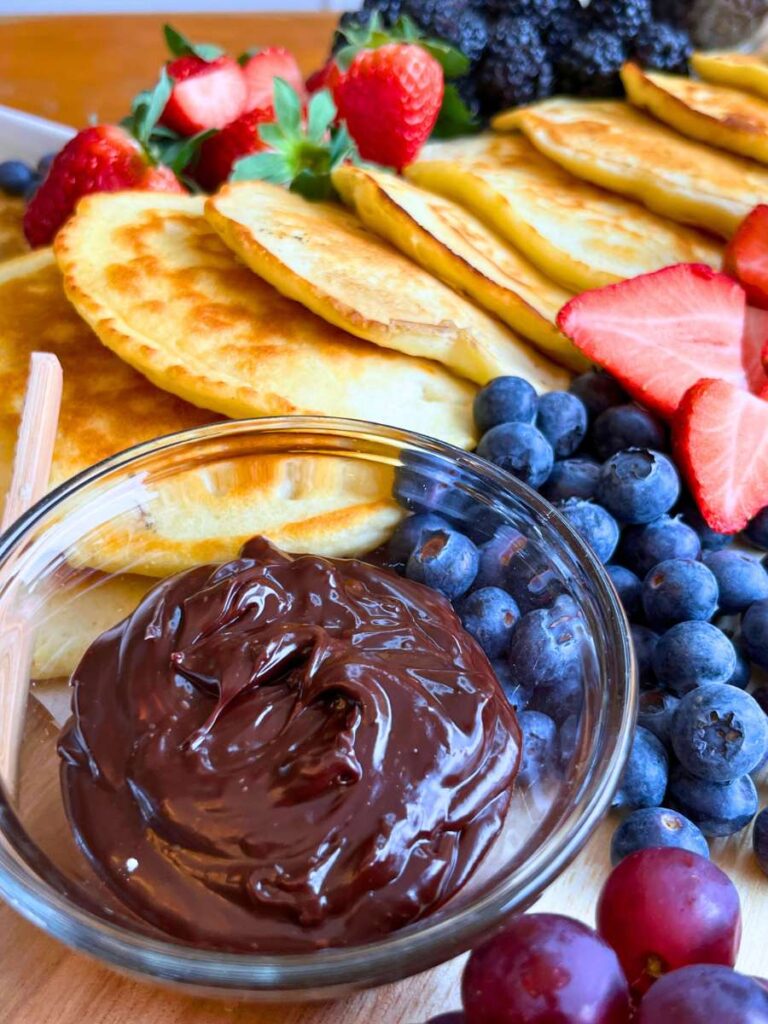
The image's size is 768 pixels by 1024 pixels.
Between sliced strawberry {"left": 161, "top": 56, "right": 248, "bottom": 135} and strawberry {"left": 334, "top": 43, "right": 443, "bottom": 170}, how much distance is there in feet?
0.77

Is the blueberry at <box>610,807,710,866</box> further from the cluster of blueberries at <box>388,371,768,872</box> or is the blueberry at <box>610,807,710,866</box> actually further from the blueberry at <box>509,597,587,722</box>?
the blueberry at <box>509,597,587,722</box>

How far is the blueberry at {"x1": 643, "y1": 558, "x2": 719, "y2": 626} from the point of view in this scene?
1209 millimetres

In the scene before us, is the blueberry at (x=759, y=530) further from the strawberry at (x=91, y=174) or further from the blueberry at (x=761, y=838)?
the strawberry at (x=91, y=174)

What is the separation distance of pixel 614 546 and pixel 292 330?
56 centimetres

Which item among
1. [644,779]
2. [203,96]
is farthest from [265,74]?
[644,779]

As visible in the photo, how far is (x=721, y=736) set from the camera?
3.44 feet

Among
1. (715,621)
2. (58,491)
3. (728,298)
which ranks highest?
(728,298)

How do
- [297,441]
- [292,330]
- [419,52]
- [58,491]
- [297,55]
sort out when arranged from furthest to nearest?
1. [297,55]
2. [419,52]
3. [292,330]
4. [297,441]
5. [58,491]

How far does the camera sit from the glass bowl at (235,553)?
77 centimetres

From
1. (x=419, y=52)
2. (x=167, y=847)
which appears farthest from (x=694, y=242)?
(x=167, y=847)

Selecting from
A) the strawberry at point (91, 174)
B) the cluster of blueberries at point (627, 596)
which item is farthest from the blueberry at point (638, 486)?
the strawberry at point (91, 174)

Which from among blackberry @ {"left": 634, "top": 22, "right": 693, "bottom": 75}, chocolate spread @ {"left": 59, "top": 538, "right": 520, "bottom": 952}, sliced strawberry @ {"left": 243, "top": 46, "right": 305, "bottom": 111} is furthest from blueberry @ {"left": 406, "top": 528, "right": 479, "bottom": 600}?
blackberry @ {"left": 634, "top": 22, "right": 693, "bottom": 75}

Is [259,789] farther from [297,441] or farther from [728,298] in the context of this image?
[728,298]

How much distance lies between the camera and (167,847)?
0.84m
